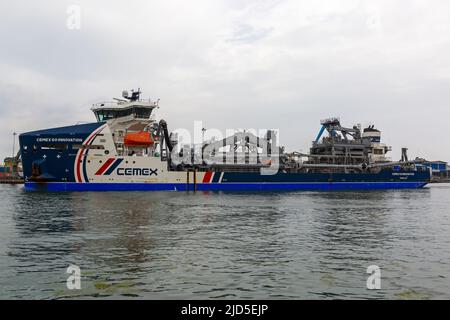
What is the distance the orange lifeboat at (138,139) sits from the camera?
168ft

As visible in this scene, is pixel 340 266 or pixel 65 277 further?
pixel 340 266

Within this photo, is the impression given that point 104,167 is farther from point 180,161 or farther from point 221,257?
point 221,257

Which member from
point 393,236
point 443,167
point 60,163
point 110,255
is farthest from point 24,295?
point 443,167

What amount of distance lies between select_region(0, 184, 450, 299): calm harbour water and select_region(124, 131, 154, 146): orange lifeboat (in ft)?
91.4

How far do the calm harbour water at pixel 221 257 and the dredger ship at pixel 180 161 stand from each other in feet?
81.5

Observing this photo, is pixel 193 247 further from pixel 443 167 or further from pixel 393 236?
pixel 443 167

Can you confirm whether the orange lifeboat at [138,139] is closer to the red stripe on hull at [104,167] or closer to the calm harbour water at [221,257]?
the red stripe on hull at [104,167]

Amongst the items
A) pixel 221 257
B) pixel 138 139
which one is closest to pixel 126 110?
pixel 138 139

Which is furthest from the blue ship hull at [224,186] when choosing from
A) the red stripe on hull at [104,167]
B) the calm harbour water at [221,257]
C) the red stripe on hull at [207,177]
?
the calm harbour water at [221,257]

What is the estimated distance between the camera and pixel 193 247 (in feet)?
48.8

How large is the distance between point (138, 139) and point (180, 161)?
22.7 feet
